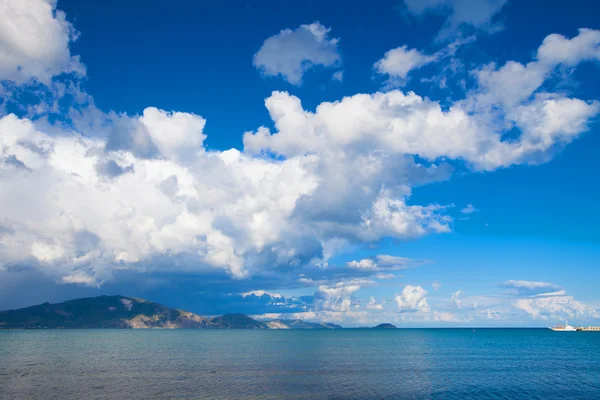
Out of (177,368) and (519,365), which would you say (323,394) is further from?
(519,365)

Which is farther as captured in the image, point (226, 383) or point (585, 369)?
point (585, 369)

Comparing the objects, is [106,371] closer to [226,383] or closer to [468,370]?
[226,383]

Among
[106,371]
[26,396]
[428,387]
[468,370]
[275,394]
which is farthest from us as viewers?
[468,370]

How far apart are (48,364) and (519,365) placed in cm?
15398

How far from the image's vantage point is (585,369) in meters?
132

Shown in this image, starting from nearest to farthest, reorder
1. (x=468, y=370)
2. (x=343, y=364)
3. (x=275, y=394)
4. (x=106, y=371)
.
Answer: (x=275, y=394)
(x=106, y=371)
(x=468, y=370)
(x=343, y=364)

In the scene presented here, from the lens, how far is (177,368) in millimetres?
127938

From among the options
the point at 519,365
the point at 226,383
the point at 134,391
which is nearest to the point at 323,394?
the point at 226,383

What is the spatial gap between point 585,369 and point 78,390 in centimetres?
14242

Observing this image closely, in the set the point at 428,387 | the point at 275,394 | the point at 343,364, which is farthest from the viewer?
the point at 343,364

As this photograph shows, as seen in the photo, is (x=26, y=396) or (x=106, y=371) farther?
(x=106, y=371)

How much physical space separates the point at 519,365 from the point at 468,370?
28189 millimetres

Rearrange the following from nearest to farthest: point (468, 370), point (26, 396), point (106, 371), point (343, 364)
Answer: point (26, 396), point (106, 371), point (468, 370), point (343, 364)

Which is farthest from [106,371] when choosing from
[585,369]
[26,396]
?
[585,369]
